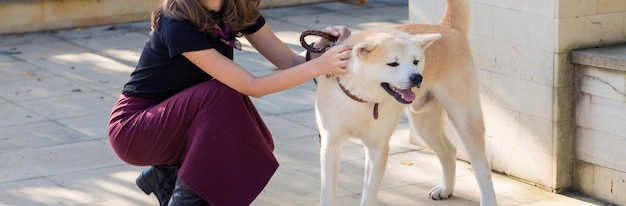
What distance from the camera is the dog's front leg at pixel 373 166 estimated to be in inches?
193

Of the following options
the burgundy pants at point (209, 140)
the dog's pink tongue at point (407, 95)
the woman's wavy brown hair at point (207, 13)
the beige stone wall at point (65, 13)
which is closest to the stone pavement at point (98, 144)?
the beige stone wall at point (65, 13)

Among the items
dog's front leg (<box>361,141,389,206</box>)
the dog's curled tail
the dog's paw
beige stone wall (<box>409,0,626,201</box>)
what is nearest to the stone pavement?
the dog's paw

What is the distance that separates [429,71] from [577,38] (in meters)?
1.01

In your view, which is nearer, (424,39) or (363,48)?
(363,48)

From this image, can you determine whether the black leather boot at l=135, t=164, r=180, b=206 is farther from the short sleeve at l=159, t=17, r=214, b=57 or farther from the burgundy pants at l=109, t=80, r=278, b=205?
the short sleeve at l=159, t=17, r=214, b=57

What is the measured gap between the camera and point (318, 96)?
4.87 metres

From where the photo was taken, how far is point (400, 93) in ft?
14.3

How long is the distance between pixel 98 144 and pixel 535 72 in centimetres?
287

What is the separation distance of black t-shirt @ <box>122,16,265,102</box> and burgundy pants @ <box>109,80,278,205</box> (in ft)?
0.43

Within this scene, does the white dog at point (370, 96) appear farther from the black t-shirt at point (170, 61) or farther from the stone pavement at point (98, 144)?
the stone pavement at point (98, 144)

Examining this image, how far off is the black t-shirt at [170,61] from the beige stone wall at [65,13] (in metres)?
6.07

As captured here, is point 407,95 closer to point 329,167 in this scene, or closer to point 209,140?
point 329,167

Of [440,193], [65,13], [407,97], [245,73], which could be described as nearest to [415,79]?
[407,97]

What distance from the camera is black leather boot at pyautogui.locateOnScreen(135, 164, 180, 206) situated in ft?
15.6
